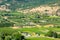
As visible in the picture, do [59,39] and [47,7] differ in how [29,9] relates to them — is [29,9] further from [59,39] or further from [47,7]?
[59,39]

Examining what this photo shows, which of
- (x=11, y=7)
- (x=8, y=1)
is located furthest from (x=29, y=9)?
(x=8, y=1)

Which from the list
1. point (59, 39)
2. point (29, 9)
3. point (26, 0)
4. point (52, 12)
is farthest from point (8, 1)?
point (59, 39)

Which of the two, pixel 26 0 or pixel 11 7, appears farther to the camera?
pixel 26 0

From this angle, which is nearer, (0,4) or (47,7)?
(47,7)

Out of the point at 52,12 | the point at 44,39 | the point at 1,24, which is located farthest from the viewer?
the point at 52,12

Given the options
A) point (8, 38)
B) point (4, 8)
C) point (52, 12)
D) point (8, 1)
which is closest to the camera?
point (8, 38)

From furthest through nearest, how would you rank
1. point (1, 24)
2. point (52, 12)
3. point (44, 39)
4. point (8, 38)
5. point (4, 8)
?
point (4, 8) → point (52, 12) → point (1, 24) → point (44, 39) → point (8, 38)

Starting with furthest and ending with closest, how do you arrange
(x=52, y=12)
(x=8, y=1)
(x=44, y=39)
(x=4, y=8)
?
1. (x=8, y=1)
2. (x=4, y=8)
3. (x=52, y=12)
4. (x=44, y=39)

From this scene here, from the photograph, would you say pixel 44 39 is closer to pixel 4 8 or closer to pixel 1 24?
pixel 1 24
